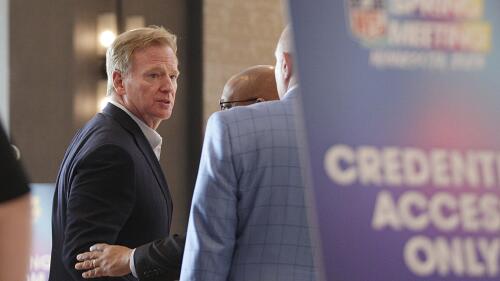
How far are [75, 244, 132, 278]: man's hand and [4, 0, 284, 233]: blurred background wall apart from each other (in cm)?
579

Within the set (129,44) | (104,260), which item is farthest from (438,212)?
(129,44)

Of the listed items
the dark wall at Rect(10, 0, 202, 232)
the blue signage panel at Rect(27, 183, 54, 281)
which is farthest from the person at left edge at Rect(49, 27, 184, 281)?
the dark wall at Rect(10, 0, 202, 232)

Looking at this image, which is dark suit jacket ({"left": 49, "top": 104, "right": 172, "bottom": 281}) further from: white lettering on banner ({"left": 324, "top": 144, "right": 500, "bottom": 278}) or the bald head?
white lettering on banner ({"left": 324, "top": 144, "right": 500, "bottom": 278})

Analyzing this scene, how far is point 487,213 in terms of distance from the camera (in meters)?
1.86

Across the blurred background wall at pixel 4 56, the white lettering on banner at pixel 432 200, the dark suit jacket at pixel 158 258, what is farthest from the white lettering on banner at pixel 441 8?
the blurred background wall at pixel 4 56

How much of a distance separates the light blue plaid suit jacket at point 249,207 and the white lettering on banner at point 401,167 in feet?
3.04

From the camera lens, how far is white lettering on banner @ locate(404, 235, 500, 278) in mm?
1814

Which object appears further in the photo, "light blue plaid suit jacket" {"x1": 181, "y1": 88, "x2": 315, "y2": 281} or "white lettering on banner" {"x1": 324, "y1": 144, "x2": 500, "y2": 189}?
"light blue plaid suit jacket" {"x1": 181, "y1": 88, "x2": 315, "y2": 281}

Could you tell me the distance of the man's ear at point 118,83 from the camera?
11.7 ft

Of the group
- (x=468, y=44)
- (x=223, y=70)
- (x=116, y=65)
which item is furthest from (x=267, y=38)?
(x=468, y=44)

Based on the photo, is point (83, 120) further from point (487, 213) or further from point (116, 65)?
point (487, 213)

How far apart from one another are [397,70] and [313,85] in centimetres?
15

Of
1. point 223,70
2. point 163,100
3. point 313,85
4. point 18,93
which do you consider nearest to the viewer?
point 313,85

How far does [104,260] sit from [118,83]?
71 cm
